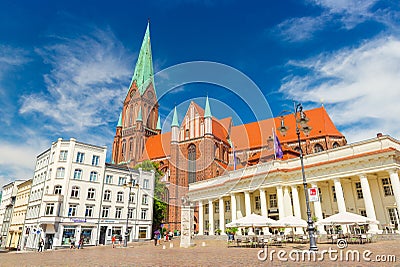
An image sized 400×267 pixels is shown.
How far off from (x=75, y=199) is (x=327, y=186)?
3244 cm

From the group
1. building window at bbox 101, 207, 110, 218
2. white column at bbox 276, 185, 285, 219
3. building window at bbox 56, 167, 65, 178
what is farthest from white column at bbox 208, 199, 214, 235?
building window at bbox 56, 167, 65, 178

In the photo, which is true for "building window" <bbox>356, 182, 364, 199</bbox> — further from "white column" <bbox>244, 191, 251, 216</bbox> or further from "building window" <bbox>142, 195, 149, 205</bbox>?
"building window" <bbox>142, 195, 149, 205</bbox>

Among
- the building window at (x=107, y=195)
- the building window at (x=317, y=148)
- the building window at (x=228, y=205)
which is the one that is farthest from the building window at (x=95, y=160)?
the building window at (x=317, y=148)

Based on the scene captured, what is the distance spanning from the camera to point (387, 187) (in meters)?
28.0

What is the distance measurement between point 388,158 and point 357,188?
5834 millimetres

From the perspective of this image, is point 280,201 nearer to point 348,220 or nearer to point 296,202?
point 296,202

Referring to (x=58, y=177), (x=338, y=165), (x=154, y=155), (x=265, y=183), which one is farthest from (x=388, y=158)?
(x=154, y=155)

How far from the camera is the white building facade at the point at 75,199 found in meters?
35.5

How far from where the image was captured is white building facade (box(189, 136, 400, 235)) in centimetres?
2670

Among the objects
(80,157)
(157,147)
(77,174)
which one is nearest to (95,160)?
(80,157)

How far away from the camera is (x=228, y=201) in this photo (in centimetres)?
4250

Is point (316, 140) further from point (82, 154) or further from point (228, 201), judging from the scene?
point (82, 154)

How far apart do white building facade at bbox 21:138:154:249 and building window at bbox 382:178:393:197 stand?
3319cm

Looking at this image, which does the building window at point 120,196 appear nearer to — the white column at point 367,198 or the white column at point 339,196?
the white column at point 339,196
